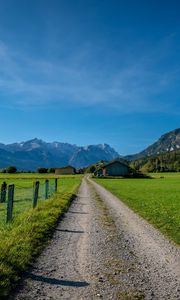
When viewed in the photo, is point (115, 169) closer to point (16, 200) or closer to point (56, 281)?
point (16, 200)

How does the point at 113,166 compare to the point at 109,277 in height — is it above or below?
above

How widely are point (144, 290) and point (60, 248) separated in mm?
4897

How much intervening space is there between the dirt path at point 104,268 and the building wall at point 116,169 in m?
148

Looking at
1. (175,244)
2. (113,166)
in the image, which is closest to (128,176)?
(113,166)

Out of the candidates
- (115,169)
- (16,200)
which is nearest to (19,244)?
(16,200)

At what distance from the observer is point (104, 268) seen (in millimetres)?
9617

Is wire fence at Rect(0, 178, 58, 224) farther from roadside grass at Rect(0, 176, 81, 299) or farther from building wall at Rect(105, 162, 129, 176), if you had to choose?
building wall at Rect(105, 162, 129, 176)

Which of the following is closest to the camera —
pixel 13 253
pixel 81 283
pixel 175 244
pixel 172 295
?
pixel 172 295

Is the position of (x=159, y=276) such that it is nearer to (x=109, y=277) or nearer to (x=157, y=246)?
(x=109, y=277)

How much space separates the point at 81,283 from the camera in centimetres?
831

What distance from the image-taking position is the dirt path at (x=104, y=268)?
771 cm

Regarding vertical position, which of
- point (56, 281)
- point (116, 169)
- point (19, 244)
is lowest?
point (56, 281)

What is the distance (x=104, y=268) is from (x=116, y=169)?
155598mm

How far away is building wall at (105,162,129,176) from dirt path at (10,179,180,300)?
14826 cm
